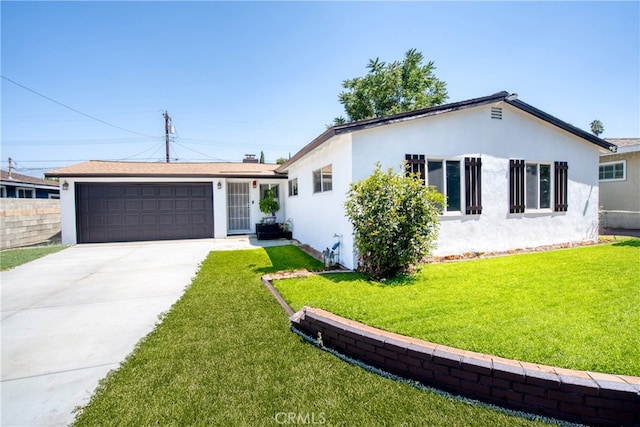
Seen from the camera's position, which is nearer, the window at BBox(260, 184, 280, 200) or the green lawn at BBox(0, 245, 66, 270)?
the green lawn at BBox(0, 245, 66, 270)

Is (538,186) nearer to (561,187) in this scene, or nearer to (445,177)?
(561,187)

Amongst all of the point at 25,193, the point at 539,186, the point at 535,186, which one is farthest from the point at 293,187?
the point at 25,193

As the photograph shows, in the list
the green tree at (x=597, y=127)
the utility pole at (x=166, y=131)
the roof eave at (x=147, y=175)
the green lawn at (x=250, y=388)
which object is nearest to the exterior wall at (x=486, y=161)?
the green lawn at (x=250, y=388)

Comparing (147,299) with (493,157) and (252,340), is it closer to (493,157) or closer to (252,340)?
(252,340)

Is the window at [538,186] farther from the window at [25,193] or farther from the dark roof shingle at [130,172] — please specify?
the window at [25,193]

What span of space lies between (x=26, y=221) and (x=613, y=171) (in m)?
25.9

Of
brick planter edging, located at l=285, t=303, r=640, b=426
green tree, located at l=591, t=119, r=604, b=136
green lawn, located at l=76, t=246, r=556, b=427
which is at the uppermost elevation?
green tree, located at l=591, t=119, r=604, b=136

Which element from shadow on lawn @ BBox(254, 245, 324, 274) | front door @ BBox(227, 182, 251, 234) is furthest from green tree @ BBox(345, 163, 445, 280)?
front door @ BBox(227, 182, 251, 234)

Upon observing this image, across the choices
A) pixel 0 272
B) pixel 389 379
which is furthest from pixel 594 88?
pixel 0 272

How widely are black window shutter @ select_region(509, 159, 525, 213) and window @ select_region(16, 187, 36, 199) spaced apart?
28517 mm

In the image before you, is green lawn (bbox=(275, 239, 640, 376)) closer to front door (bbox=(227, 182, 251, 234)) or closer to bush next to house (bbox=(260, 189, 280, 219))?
bush next to house (bbox=(260, 189, 280, 219))

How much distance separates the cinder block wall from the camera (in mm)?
11031

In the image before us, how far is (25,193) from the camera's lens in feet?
69.0

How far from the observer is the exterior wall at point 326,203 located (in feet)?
22.5
